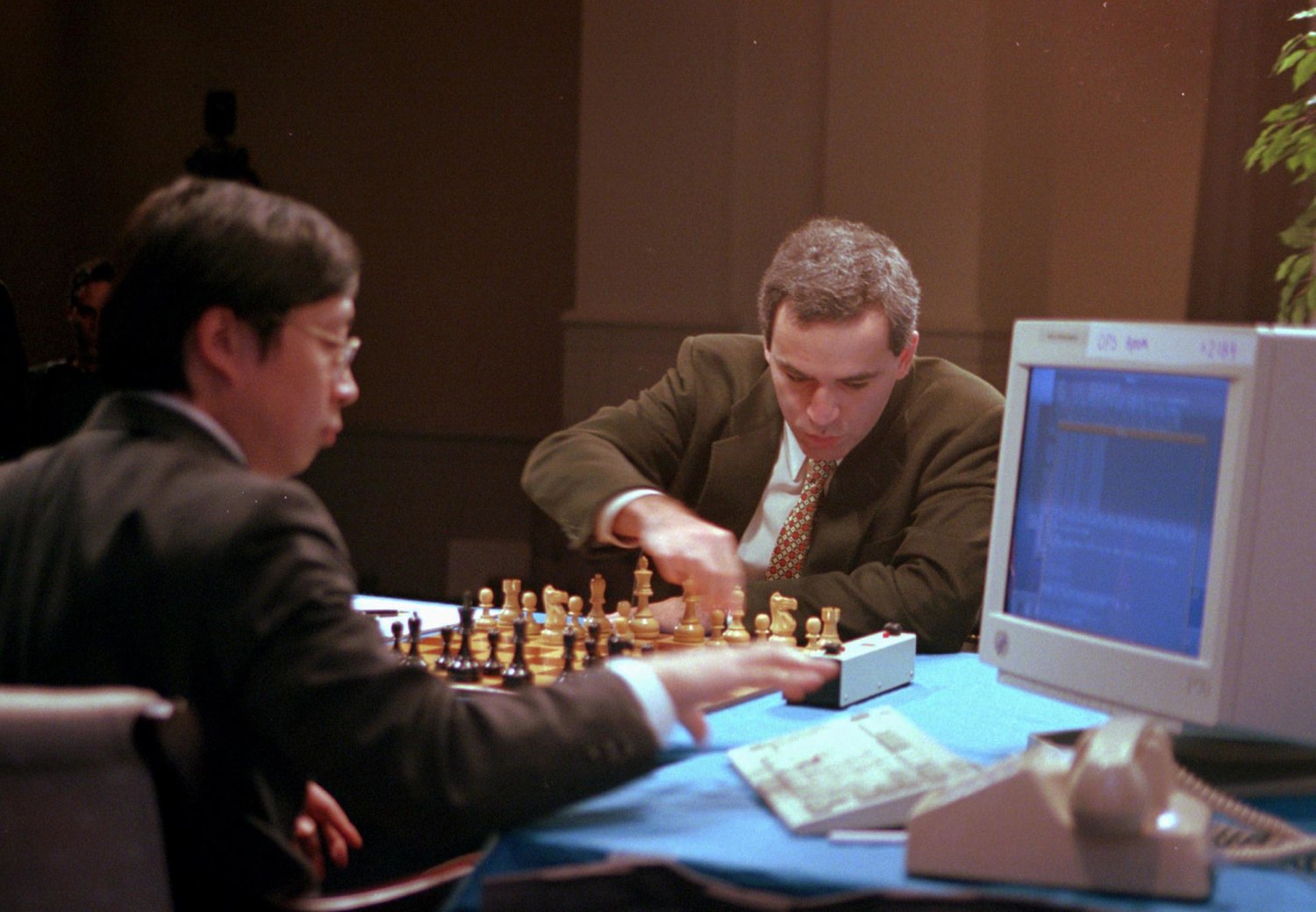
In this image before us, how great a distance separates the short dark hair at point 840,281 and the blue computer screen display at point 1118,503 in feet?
2.57

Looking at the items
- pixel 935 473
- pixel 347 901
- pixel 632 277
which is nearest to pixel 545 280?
pixel 632 277

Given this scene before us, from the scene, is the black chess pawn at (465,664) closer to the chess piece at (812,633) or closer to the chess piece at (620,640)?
the chess piece at (620,640)

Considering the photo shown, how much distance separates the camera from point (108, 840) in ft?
3.84

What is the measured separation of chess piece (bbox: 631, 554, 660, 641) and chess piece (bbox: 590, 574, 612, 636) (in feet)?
0.15

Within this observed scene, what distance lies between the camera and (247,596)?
1245 mm

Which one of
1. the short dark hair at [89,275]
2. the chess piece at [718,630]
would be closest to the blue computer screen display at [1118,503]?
the chess piece at [718,630]

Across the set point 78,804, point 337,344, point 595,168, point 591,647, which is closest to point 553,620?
point 591,647

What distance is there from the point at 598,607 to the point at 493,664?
447 millimetres

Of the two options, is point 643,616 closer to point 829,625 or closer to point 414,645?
point 829,625

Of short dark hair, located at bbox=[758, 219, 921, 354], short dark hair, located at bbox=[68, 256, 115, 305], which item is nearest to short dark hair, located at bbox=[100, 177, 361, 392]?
short dark hair, located at bbox=[758, 219, 921, 354]

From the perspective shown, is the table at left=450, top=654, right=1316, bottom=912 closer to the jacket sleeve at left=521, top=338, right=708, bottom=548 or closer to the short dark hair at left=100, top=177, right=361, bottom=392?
the short dark hair at left=100, top=177, right=361, bottom=392

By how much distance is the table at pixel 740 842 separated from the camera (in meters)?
1.26

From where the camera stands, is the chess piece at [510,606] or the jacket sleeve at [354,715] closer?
the jacket sleeve at [354,715]

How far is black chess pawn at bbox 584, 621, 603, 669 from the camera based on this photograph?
204cm
